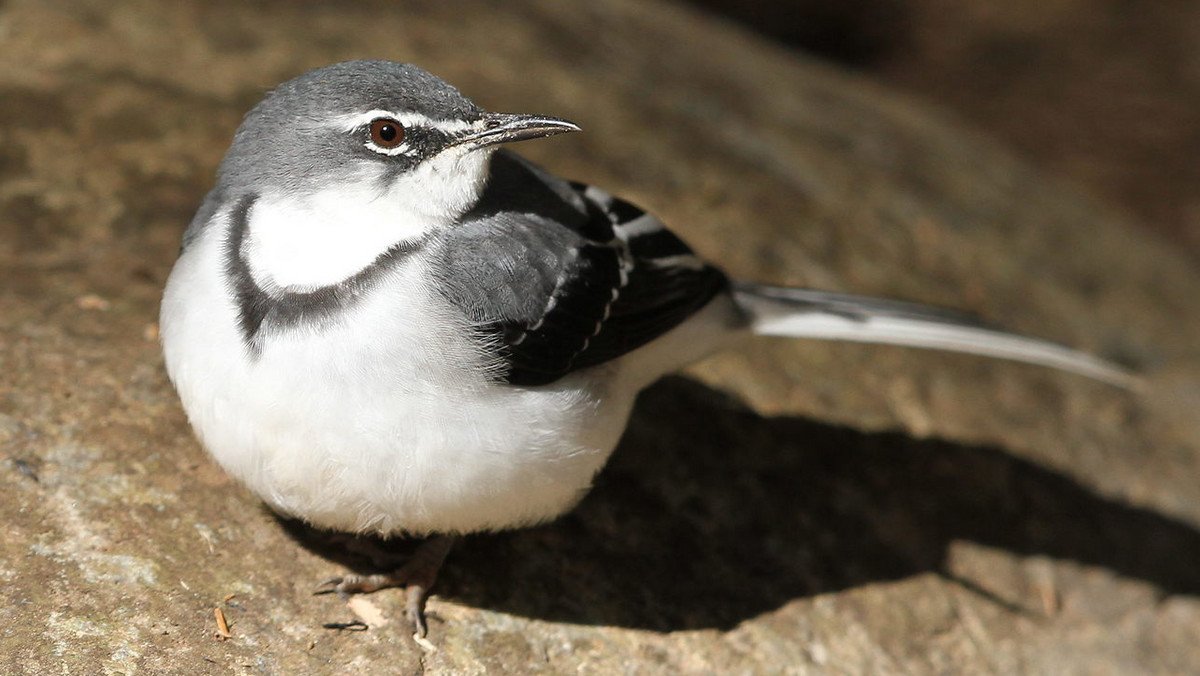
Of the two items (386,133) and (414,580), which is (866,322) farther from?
(386,133)

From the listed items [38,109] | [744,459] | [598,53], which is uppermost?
[598,53]

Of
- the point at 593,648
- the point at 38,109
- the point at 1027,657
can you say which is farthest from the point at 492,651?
the point at 38,109

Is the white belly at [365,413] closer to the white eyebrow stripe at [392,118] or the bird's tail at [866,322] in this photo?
the white eyebrow stripe at [392,118]

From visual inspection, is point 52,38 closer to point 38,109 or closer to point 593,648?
point 38,109

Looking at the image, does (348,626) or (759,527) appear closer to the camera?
(348,626)

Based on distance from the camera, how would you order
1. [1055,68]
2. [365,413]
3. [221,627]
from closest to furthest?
[365,413] < [221,627] < [1055,68]

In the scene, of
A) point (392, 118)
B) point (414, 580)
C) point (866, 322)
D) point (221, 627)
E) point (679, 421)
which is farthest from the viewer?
point (679, 421)

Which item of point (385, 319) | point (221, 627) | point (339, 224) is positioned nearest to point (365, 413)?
point (385, 319)
